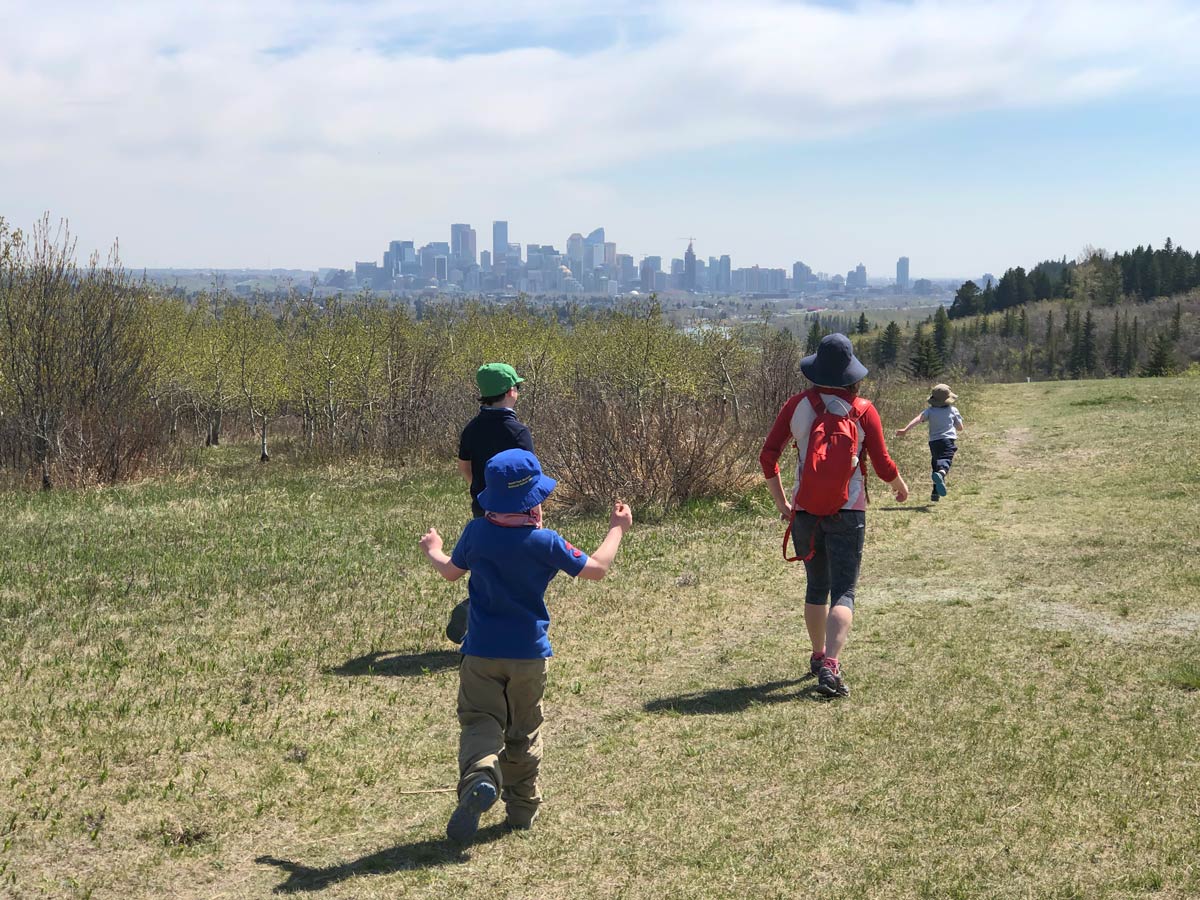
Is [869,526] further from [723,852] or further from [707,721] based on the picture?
[723,852]

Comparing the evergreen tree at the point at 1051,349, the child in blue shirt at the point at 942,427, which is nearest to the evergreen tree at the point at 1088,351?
the evergreen tree at the point at 1051,349

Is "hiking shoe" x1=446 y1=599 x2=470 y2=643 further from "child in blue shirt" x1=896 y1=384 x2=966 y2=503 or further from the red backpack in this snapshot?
"child in blue shirt" x1=896 y1=384 x2=966 y2=503

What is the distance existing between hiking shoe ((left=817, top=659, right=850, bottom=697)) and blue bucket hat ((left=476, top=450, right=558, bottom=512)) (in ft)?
8.49

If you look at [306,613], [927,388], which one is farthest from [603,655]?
[927,388]

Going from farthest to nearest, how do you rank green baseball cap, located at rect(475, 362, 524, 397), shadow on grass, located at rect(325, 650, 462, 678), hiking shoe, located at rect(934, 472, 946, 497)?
hiking shoe, located at rect(934, 472, 946, 497) → shadow on grass, located at rect(325, 650, 462, 678) → green baseball cap, located at rect(475, 362, 524, 397)

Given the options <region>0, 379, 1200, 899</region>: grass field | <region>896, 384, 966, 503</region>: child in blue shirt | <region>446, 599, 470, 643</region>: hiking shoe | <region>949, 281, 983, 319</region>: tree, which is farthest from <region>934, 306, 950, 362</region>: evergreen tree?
<region>446, 599, 470, 643</region>: hiking shoe

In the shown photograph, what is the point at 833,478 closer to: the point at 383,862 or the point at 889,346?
the point at 383,862

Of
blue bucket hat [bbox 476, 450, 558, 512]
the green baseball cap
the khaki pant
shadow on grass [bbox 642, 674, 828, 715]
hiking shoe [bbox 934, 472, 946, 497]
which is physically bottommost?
shadow on grass [bbox 642, 674, 828, 715]

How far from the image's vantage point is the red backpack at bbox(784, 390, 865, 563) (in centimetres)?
585

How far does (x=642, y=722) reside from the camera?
235 inches

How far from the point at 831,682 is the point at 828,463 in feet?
4.13

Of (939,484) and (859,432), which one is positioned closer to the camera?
(859,432)

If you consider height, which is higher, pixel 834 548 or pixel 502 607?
pixel 502 607

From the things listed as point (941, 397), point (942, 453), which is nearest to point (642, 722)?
point (942, 453)
